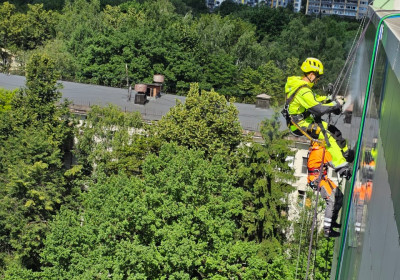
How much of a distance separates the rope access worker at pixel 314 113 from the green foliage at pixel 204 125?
77.4 ft

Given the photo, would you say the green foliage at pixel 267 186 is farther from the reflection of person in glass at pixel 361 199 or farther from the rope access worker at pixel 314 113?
the reflection of person in glass at pixel 361 199

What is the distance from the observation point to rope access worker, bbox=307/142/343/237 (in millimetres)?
8984

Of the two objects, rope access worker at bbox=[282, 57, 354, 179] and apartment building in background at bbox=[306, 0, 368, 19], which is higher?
apartment building in background at bbox=[306, 0, 368, 19]

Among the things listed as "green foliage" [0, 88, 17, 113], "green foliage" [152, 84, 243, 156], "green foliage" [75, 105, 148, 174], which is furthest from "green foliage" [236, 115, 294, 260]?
"green foliage" [0, 88, 17, 113]

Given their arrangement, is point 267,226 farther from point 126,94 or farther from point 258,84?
point 258,84

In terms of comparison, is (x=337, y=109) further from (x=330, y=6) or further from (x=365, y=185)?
(x=330, y=6)

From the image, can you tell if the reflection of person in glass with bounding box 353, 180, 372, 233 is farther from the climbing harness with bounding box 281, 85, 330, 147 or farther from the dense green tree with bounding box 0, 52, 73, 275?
the dense green tree with bounding box 0, 52, 73, 275

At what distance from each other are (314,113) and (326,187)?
3.65ft

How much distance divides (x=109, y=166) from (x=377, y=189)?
31996 millimetres

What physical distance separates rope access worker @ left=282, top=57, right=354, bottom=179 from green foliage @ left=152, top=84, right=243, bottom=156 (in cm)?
2361

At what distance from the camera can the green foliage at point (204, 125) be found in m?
33.7

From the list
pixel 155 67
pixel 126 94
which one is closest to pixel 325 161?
pixel 126 94

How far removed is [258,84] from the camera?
6831 cm

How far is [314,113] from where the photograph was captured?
9156 millimetres
